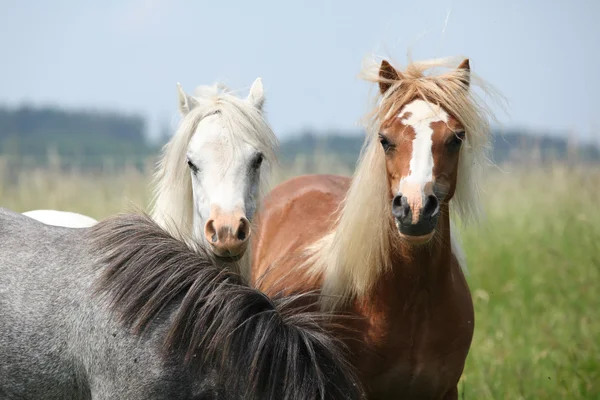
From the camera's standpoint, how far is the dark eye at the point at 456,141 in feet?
11.2

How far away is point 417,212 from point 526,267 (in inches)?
190

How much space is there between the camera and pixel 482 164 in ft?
12.3

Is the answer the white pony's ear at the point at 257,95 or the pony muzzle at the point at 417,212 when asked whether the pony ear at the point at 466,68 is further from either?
the white pony's ear at the point at 257,95

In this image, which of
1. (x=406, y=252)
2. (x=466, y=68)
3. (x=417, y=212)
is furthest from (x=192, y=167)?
(x=466, y=68)

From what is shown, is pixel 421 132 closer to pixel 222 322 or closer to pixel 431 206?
pixel 431 206

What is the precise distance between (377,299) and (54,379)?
1447mm

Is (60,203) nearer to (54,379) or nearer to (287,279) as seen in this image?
(287,279)

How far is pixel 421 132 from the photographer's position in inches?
133

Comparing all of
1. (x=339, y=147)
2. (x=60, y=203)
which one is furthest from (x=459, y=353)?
(x=339, y=147)

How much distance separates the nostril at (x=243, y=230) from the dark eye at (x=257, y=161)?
46 centimetres

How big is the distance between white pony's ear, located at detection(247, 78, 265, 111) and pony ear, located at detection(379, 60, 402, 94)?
903 mm

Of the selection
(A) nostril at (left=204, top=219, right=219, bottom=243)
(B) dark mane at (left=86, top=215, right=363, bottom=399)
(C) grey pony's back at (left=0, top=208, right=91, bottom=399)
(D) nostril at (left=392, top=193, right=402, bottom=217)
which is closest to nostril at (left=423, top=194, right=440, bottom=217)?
(D) nostril at (left=392, top=193, right=402, bottom=217)

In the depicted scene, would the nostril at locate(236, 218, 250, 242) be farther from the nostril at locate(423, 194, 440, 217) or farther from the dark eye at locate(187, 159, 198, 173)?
the nostril at locate(423, 194, 440, 217)

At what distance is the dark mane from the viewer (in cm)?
257
